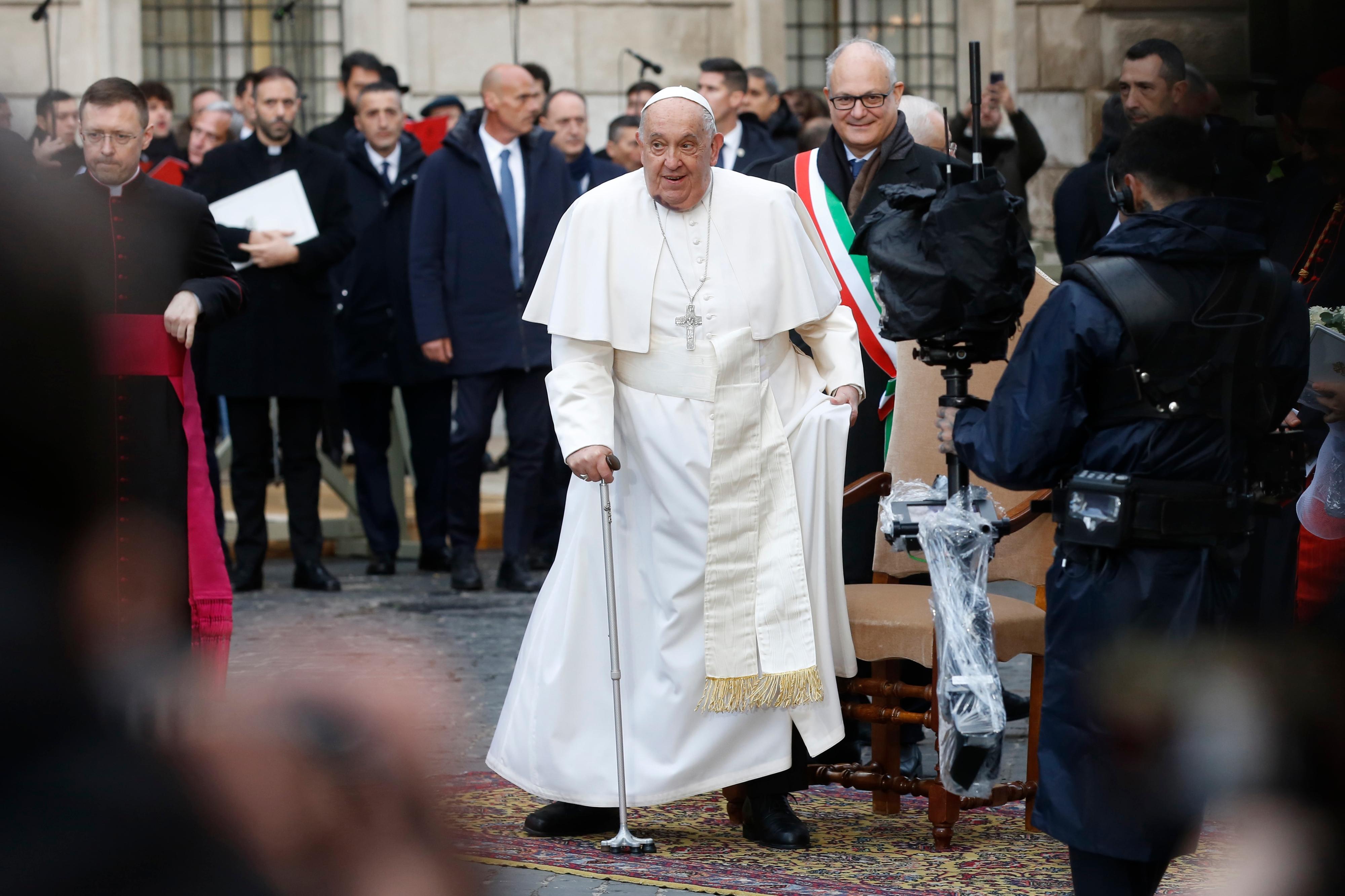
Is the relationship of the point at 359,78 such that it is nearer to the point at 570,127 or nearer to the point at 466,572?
the point at 570,127

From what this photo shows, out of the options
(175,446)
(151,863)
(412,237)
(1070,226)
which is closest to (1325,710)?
(151,863)

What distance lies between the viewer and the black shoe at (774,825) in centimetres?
445

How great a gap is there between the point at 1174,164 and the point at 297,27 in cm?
1230

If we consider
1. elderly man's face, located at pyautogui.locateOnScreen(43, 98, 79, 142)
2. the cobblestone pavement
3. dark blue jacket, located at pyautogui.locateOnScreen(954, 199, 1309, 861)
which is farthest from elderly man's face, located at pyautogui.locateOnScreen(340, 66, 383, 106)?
elderly man's face, located at pyautogui.locateOnScreen(43, 98, 79, 142)

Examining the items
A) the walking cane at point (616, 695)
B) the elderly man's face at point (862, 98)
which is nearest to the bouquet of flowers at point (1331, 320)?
the walking cane at point (616, 695)

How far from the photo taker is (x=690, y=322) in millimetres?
4535

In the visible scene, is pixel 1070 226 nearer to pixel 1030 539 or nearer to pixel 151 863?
pixel 1030 539

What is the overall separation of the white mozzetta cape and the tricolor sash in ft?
2.94

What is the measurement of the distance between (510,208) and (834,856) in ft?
15.1

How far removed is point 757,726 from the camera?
448cm

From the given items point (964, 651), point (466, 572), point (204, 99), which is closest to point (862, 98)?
point (964, 651)

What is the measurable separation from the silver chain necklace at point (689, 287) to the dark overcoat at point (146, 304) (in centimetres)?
132

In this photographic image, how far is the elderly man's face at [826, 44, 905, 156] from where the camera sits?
5.64m

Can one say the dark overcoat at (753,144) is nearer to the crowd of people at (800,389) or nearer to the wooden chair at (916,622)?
the crowd of people at (800,389)
